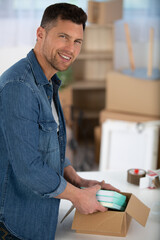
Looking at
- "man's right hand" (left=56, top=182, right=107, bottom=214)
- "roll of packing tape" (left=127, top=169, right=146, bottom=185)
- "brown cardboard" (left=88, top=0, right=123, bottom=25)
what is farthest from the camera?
"brown cardboard" (left=88, top=0, right=123, bottom=25)

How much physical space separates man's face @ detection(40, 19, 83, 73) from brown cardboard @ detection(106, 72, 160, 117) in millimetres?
2176

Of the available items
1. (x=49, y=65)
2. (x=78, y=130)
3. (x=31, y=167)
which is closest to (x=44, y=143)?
(x=31, y=167)

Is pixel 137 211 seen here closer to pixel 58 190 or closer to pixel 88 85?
pixel 58 190

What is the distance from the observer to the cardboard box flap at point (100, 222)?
1.09 m

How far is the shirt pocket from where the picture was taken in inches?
40.8

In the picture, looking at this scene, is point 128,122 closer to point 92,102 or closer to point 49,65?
point 92,102

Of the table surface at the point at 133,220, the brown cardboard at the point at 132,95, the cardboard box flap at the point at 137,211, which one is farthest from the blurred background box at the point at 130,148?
the cardboard box flap at the point at 137,211

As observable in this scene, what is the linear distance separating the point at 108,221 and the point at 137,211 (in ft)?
0.37

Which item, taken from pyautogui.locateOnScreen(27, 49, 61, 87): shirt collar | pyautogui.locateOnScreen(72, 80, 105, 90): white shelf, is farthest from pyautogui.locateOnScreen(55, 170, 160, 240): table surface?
Answer: pyautogui.locateOnScreen(72, 80, 105, 90): white shelf

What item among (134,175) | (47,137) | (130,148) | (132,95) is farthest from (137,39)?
(47,137)

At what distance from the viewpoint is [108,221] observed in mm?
1097

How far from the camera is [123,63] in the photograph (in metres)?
4.59

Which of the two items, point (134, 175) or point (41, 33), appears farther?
point (134, 175)

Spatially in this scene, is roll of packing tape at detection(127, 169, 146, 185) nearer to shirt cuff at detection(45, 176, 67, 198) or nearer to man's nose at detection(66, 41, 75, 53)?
shirt cuff at detection(45, 176, 67, 198)
